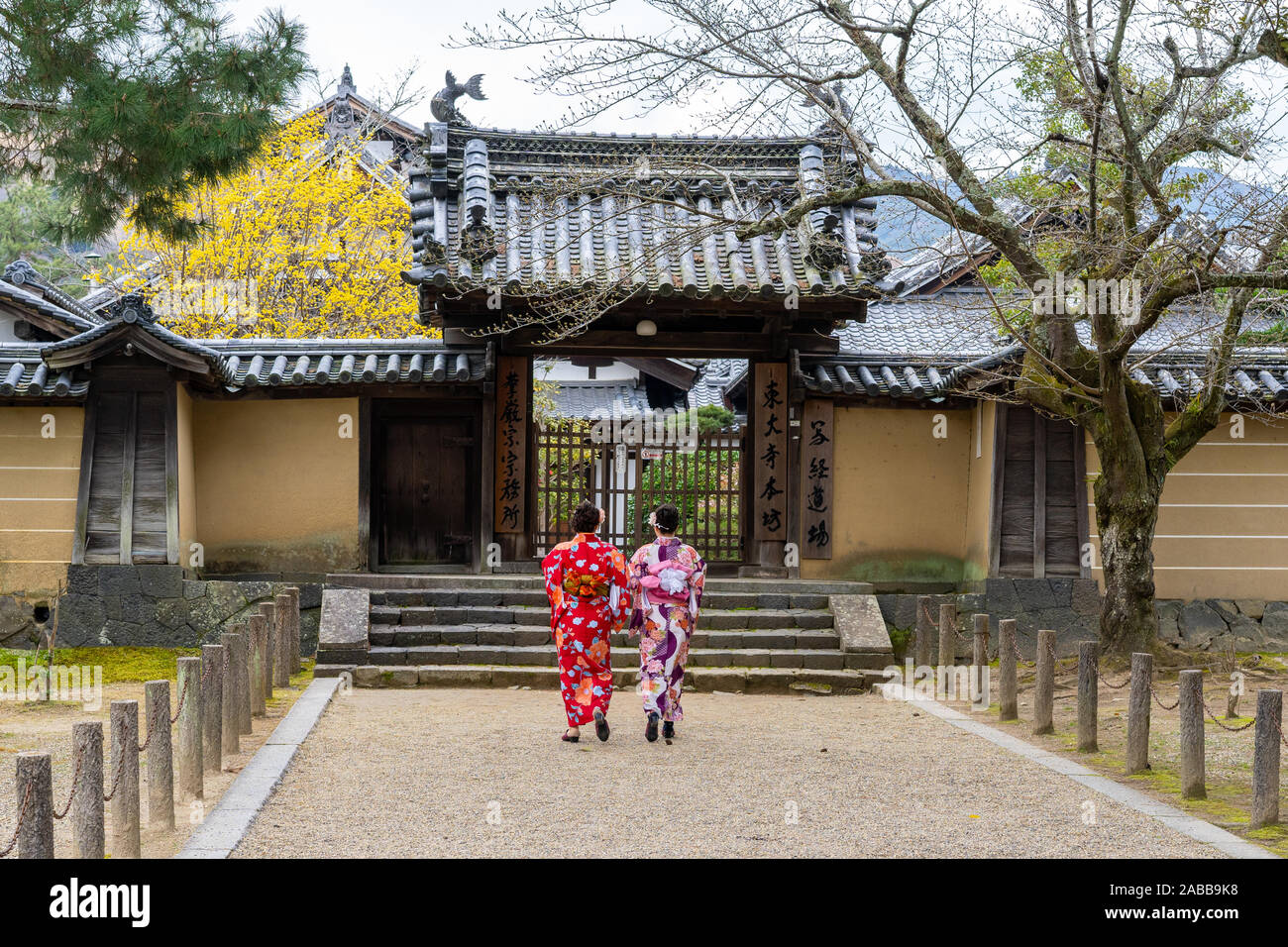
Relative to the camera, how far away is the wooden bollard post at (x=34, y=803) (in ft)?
15.0

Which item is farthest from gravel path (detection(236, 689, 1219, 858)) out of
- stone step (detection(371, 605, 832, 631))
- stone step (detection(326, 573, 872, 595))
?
stone step (detection(326, 573, 872, 595))

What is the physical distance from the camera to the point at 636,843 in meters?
6.33

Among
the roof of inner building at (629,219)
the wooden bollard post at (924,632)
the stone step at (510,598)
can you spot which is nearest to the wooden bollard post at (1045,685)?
the wooden bollard post at (924,632)

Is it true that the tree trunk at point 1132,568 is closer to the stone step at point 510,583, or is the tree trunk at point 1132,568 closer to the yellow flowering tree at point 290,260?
the stone step at point 510,583

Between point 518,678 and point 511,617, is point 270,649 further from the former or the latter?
point 511,617

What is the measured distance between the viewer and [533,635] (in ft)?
42.4

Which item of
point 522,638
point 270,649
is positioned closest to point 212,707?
point 270,649

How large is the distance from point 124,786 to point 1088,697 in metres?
6.42

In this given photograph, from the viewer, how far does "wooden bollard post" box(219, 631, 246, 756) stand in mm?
8391

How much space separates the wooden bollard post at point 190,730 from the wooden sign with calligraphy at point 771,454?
852 centimetres

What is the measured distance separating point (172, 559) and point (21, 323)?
8.04 meters

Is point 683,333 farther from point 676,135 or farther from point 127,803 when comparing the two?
point 127,803

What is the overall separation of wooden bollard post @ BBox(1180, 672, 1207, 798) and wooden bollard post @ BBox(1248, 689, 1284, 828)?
0.59m

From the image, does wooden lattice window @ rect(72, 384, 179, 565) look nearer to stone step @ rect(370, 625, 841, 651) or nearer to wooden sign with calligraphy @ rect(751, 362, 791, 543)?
stone step @ rect(370, 625, 841, 651)
